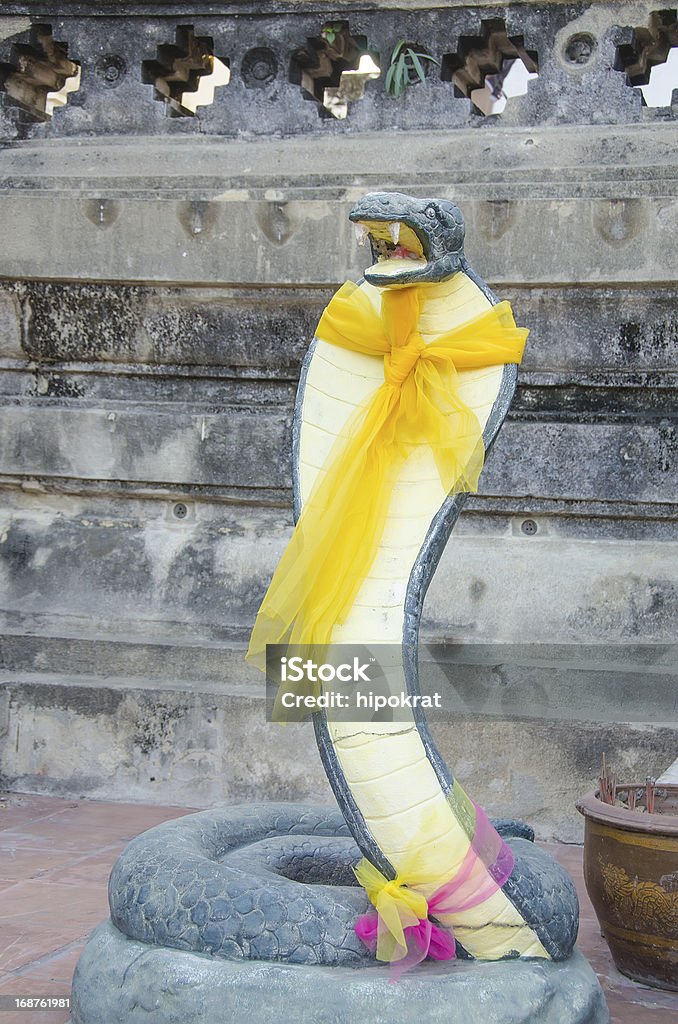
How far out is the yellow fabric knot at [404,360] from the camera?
3.05m

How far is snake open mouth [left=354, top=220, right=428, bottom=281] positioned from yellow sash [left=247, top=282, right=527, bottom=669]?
0.22 feet

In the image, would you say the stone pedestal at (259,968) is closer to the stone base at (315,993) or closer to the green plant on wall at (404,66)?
the stone base at (315,993)

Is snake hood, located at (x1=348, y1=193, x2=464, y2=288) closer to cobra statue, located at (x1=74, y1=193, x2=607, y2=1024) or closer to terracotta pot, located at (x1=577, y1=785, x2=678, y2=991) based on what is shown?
cobra statue, located at (x1=74, y1=193, x2=607, y2=1024)

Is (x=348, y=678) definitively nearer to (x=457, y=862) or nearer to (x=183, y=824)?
(x=457, y=862)

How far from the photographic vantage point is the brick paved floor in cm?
326

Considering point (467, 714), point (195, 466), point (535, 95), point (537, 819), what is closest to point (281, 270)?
point (195, 466)

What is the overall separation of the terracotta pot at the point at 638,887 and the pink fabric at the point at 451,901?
24.0 inches

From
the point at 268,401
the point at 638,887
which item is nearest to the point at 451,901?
the point at 638,887

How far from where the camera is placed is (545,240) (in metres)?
4.89

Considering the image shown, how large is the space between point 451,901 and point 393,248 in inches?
55.1

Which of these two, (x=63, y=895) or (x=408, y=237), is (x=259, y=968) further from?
(x=408, y=237)

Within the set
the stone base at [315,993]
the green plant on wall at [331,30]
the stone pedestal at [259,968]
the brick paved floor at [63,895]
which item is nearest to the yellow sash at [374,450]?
the stone pedestal at [259,968]

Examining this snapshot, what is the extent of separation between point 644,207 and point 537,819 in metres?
2.14

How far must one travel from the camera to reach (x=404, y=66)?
520cm
